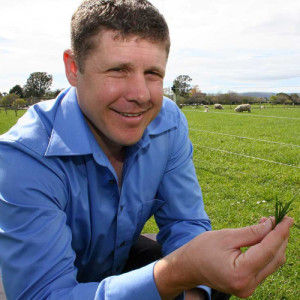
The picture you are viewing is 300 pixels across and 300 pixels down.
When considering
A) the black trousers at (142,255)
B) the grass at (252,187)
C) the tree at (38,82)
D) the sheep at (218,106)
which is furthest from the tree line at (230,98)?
the tree at (38,82)

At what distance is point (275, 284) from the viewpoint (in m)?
3.46

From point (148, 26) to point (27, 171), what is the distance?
91cm

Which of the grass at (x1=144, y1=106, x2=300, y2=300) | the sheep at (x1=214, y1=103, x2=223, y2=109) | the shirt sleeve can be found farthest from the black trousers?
the sheep at (x1=214, y1=103, x2=223, y2=109)

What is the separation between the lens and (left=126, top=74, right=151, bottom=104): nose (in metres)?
1.69

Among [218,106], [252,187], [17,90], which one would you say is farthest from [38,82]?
[252,187]

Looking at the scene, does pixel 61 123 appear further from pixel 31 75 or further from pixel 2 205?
pixel 31 75

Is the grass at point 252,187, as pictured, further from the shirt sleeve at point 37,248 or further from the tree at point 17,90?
the tree at point 17,90

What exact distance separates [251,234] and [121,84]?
923 mm

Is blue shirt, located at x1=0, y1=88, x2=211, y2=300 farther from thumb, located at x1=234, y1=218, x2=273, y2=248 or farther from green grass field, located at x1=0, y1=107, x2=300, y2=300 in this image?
green grass field, located at x1=0, y1=107, x2=300, y2=300

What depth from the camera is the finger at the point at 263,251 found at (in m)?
1.24

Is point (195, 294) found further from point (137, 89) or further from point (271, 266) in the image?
point (137, 89)

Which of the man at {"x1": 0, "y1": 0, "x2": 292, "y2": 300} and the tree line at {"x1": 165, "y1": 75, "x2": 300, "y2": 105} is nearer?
the man at {"x1": 0, "y1": 0, "x2": 292, "y2": 300}

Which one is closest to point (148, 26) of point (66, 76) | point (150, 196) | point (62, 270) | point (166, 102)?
point (66, 76)

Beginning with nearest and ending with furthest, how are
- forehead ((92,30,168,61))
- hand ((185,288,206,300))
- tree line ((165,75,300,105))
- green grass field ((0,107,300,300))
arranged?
forehead ((92,30,168,61)), hand ((185,288,206,300)), green grass field ((0,107,300,300)), tree line ((165,75,300,105))
